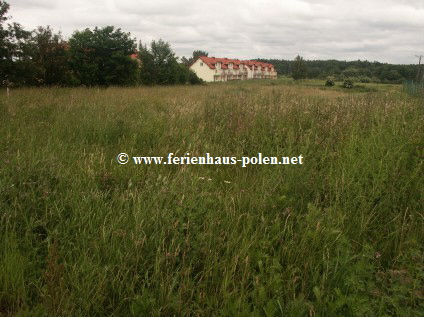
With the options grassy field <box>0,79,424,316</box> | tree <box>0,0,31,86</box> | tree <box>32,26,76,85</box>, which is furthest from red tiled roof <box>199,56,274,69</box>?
grassy field <box>0,79,424,316</box>

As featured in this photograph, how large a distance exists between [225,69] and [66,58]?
2550 inches

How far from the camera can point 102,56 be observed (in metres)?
21.5

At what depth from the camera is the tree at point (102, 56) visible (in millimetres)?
20408

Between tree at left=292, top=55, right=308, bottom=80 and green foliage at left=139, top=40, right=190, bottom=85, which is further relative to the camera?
tree at left=292, top=55, right=308, bottom=80

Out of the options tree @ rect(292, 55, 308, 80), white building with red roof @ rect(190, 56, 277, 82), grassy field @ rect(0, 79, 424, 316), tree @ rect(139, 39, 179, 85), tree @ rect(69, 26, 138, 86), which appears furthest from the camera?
white building with red roof @ rect(190, 56, 277, 82)

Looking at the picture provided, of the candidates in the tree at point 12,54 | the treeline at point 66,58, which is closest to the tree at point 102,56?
the treeline at point 66,58

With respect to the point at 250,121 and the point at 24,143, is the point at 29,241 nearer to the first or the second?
the point at 24,143

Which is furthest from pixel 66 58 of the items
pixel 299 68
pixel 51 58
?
pixel 299 68

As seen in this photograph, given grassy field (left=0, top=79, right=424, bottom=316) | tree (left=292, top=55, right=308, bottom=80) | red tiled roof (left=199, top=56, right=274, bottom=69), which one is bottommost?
grassy field (left=0, top=79, right=424, bottom=316)

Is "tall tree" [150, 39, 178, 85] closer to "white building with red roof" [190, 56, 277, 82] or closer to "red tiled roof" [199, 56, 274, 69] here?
"white building with red roof" [190, 56, 277, 82]

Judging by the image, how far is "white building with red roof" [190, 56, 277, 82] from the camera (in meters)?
70.2

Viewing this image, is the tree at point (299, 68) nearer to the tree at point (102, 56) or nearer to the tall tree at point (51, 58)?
the tree at point (102, 56)

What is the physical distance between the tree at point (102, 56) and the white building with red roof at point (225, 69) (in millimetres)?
42256

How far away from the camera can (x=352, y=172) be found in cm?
294
